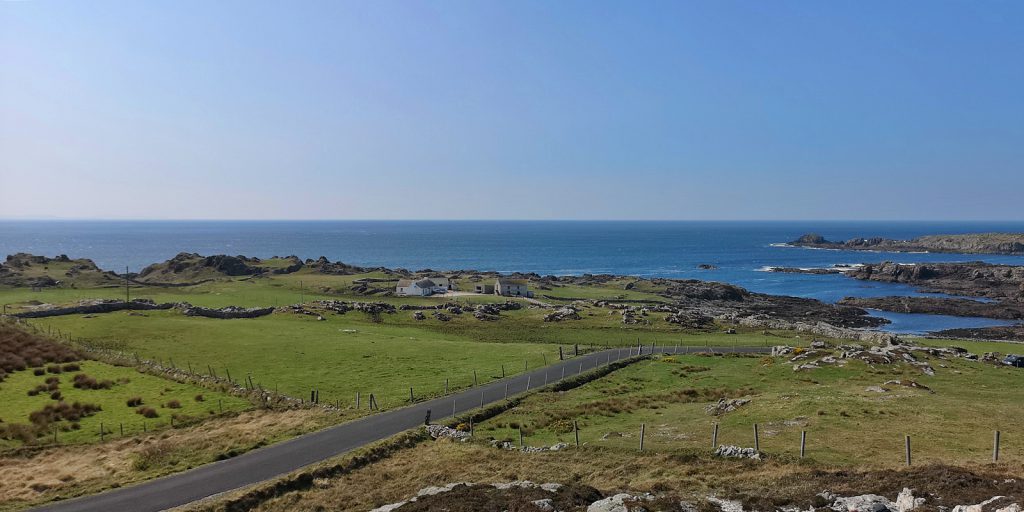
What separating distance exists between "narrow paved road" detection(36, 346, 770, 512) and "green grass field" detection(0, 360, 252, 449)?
11495 mm

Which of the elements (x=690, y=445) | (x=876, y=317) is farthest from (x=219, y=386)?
(x=876, y=317)

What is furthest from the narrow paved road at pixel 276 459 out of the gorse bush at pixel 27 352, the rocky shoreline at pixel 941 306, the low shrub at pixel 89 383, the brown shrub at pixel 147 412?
the rocky shoreline at pixel 941 306

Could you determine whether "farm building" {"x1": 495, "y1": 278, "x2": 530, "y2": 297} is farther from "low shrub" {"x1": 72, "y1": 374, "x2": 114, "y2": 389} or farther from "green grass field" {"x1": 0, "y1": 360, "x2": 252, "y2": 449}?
"low shrub" {"x1": 72, "y1": 374, "x2": 114, "y2": 389}

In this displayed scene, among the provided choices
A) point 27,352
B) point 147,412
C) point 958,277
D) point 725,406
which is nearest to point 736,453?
point 725,406

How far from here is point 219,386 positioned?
48.2m

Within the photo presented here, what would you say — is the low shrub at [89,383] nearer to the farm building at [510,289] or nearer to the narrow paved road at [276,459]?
the narrow paved road at [276,459]

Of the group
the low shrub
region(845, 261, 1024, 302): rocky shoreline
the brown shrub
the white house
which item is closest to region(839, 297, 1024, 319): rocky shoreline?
region(845, 261, 1024, 302): rocky shoreline

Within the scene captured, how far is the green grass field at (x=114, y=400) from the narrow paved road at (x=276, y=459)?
1149 centimetres

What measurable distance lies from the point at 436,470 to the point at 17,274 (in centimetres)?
13571

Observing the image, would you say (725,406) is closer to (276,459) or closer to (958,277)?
(276,459)

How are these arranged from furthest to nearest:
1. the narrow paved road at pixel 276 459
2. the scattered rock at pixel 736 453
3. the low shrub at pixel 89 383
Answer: the low shrub at pixel 89 383
the narrow paved road at pixel 276 459
the scattered rock at pixel 736 453

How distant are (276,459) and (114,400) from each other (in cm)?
2249

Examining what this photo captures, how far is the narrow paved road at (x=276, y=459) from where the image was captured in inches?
1049

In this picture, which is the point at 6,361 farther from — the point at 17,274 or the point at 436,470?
the point at 17,274
